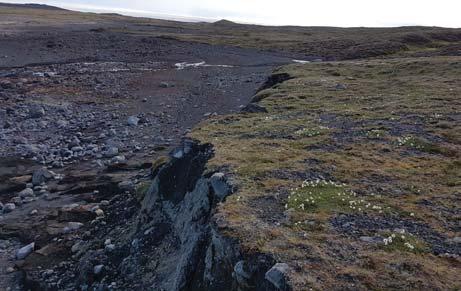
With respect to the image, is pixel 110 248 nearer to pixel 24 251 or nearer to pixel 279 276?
pixel 24 251

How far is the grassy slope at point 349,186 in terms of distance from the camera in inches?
424

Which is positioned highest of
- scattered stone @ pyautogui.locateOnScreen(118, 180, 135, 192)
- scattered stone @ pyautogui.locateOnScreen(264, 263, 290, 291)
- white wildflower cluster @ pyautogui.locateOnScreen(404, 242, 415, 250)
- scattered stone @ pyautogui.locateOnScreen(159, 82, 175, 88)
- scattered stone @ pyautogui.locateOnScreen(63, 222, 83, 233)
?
white wildflower cluster @ pyautogui.locateOnScreen(404, 242, 415, 250)

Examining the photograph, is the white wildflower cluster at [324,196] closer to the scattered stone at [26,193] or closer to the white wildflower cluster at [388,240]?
the white wildflower cluster at [388,240]

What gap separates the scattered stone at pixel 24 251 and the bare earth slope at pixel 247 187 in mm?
62

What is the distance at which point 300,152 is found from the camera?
18422mm

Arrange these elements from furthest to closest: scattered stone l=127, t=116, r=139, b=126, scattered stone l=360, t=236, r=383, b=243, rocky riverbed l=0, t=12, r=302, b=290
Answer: scattered stone l=127, t=116, r=139, b=126
rocky riverbed l=0, t=12, r=302, b=290
scattered stone l=360, t=236, r=383, b=243

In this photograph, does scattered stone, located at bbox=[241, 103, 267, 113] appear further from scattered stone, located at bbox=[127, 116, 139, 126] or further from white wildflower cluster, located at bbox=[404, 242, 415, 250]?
white wildflower cluster, located at bbox=[404, 242, 415, 250]

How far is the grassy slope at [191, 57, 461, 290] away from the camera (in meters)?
10.8

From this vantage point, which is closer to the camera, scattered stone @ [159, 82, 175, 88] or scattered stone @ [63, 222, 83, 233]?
scattered stone @ [63, 222, 83, 233]

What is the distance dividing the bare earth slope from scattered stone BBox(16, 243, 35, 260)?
0.20 ft

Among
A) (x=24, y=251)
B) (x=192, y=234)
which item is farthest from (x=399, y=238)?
(x=24, y=251)

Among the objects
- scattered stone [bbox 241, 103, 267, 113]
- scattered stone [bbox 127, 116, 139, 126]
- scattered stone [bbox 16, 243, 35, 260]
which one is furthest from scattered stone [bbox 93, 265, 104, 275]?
scattered stone [bbox 127, 116, 139, 126]

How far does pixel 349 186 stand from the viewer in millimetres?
15023

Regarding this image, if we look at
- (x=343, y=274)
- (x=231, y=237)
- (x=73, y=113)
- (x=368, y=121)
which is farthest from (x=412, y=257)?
(x=73, y=113)
